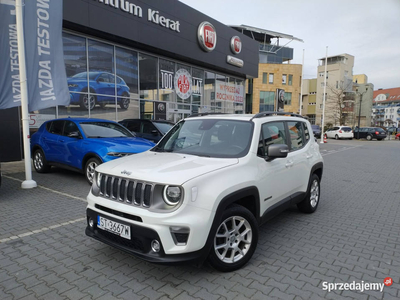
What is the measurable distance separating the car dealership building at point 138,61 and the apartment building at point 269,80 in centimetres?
2721

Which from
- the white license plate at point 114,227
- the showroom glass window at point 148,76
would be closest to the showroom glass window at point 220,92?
the showroom glass window at point 148,76

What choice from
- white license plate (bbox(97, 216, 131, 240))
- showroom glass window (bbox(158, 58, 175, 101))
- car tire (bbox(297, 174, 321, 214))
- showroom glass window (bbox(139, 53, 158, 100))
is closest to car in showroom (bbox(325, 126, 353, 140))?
showroom glass window (bbox(158, 58, 175, 101))

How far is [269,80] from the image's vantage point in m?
49.6

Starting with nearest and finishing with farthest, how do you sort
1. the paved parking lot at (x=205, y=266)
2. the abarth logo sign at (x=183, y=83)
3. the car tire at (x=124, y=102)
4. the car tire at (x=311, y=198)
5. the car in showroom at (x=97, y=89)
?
the paved parking lot at (x=205, y=266), the car tire at (x=311, y=198), the car in showroom at (x=97, y=89), the car tire at (x=124, y=102), the abarth logo sign at (x=183, y=83)

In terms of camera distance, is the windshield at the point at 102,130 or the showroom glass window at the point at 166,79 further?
the showroom glass window at the point at 166,79

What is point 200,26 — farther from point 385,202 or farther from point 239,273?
point 239,273

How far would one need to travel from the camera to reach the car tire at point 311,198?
4.91 meters

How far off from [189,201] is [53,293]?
158 centimetres

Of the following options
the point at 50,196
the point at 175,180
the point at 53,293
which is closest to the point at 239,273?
the point at 175,180

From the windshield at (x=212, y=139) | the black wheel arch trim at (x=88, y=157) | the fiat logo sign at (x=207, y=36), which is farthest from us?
the fiat logo sign at (x=207, y=36)

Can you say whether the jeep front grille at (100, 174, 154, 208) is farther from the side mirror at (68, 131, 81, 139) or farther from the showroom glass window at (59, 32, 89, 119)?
the showroom glass window at (59, 32, 89, 119)

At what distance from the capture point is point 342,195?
21.5 ft

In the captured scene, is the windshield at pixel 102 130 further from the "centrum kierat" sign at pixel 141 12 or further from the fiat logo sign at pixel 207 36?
the fiat logo sign at pixel 207 36

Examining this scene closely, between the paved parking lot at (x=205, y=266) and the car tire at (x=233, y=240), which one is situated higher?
the car tire at (x=233, y=240)
